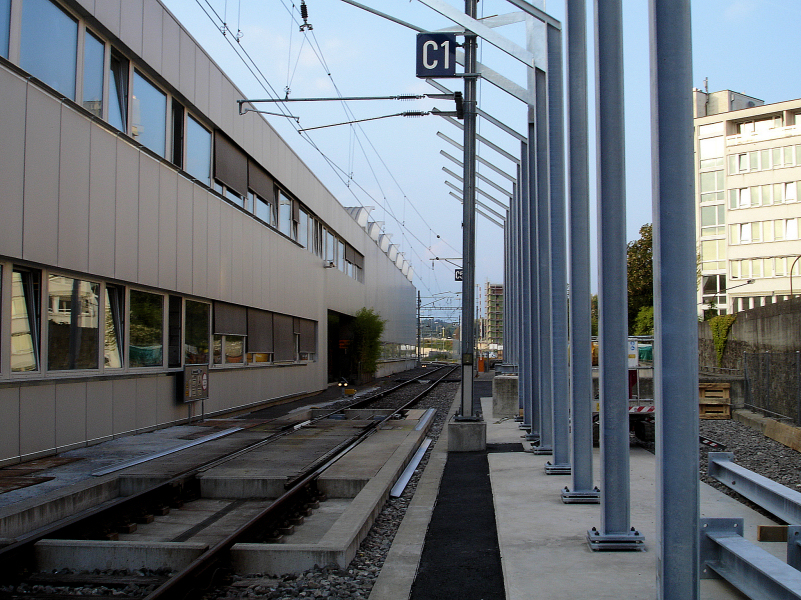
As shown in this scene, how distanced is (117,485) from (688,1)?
26.2 feet

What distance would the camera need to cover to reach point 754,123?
185 feet

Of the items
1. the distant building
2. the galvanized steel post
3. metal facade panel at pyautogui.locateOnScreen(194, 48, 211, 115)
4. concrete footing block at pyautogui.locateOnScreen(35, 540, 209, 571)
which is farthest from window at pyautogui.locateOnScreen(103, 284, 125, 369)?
the distant building

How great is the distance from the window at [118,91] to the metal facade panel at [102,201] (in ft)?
2.08

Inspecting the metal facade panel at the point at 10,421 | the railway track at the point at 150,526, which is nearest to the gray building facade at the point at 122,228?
the metal facade panel at the point at 10,421

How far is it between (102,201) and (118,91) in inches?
96.3

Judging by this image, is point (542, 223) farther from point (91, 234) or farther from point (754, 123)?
point (754, 123)

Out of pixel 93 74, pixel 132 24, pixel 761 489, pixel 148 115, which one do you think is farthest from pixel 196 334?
pixel 761 489

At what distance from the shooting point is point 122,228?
13.0 meters

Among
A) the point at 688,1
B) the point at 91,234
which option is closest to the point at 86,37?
the point at 91,234

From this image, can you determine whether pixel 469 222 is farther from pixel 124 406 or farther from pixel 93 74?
pixel 124 406

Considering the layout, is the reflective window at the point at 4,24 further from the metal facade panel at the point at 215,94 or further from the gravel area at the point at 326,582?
the gravel area at the point at 326,582

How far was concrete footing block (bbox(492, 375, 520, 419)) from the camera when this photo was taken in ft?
62.7

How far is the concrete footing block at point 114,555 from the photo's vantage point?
5.91m

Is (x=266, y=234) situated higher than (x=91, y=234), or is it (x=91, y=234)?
(x=266, y=234)
